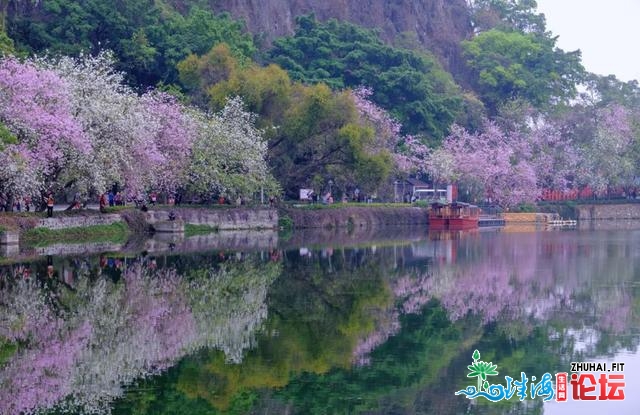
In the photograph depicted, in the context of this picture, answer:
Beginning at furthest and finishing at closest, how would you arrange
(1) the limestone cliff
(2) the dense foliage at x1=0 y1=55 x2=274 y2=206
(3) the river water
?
(1) the limestone cliff
(2) the dense foliage at x1=0 y1=55 x2=274 y2=206
(3) the river water

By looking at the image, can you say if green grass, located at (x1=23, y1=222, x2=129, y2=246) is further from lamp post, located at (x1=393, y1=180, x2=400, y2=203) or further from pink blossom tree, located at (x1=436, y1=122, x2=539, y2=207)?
pink blossom tree, located at (x1=436, y1=122, x2=539, y2=207)

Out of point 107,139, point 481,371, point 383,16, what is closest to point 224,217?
point 107,139

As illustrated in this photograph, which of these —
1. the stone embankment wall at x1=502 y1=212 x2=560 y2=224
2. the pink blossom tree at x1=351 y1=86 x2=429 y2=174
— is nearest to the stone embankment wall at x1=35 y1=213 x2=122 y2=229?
the pink blossom tree at x1=351 y1=86 x2=429 y2=174

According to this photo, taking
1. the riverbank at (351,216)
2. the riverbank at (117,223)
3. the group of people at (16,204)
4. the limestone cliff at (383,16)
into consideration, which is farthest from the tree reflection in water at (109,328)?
the limestone cliff at (383,16)

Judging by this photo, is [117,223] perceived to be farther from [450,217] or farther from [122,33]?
[450,217]

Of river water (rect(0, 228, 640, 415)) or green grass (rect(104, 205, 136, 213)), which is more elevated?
green grass (rect(104, 205, 136, 213))

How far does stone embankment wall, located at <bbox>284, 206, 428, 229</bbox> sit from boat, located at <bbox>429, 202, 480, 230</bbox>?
4.88 feet

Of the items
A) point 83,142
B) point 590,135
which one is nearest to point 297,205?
point 83,142

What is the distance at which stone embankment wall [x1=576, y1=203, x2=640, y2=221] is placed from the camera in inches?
3664

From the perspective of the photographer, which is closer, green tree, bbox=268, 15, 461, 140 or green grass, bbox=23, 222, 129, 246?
green grass, bbox=23, 222, 129, 246

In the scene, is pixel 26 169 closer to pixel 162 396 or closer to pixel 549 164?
pixel 162 396

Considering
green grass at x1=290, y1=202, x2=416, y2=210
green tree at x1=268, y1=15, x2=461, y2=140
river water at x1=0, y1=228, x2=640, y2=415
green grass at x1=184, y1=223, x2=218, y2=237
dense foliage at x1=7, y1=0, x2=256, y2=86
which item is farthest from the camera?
green tree at x1=268, y1=15, x2=461, y2=140

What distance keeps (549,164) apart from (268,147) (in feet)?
110

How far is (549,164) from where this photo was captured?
89125 mm
